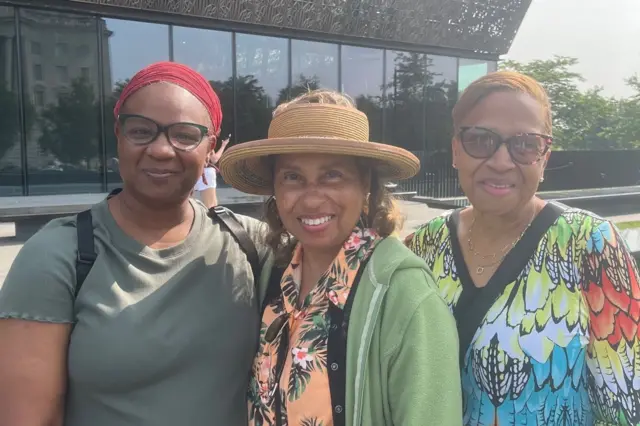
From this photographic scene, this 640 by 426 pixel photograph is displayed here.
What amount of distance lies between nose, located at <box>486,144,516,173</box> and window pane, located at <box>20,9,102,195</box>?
41.0 ft

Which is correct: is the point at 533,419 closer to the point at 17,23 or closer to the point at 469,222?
the point at 469,222

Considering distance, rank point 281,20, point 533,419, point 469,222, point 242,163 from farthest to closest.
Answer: point 281,20 → point 469,222 → point 242,163 → point 533,419

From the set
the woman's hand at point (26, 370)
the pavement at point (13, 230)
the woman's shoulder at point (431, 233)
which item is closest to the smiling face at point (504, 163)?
the woman's shoulder at point (431, 233)

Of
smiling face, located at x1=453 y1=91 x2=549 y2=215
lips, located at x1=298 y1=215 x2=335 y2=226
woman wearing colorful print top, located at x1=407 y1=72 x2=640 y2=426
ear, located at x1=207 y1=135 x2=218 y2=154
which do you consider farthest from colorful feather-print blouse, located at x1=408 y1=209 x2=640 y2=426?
ear, located at x1=207 y1=135 x2=218 y2=154

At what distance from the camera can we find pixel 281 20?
1448 centimetres

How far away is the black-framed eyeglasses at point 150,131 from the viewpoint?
1.82m

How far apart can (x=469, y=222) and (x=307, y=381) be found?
0.99 meters

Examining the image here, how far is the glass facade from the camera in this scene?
39.9 feet

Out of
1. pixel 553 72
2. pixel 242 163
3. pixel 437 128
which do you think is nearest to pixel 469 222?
pixel 242 163

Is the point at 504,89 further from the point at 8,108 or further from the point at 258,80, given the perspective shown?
the point at 258,80

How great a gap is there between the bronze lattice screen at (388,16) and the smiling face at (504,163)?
40.2 ft

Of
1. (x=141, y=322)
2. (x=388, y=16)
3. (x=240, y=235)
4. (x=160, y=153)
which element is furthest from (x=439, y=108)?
(x=141, y=322)

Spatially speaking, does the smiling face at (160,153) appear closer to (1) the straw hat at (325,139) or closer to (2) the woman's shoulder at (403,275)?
(1) the straw hat at (325,139)

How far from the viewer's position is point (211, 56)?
46.4ft
